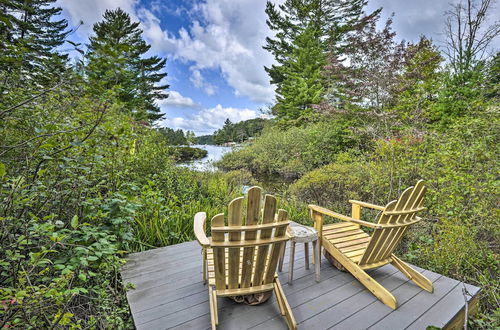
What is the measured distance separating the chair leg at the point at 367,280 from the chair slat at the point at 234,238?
1.09 meters

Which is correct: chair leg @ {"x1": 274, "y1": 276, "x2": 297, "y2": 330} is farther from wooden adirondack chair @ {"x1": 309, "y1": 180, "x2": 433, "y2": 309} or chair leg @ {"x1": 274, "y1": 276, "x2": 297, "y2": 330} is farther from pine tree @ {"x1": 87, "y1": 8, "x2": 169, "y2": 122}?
pine tree @ {"x1": 87, "y1": 8, "x2": 169, "y2": 122}

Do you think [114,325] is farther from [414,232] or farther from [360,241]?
[414,232]

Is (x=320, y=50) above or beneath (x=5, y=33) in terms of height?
above

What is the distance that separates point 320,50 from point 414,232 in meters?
11.9

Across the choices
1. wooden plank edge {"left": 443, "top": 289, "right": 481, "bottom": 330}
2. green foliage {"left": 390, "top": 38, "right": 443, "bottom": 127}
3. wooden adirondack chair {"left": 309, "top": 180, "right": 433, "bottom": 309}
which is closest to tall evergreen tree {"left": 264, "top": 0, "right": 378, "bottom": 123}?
green foliage {"left": 390, "top": 38, "right": 443, "bottom": 127}

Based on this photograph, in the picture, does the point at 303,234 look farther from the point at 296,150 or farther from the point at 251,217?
the point at 296,150

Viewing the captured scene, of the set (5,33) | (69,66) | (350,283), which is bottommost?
(350,283)

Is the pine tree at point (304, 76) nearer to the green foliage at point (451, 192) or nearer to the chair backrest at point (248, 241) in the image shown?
the green foliage at point (451, 192)

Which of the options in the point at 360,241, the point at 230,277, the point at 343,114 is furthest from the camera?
the point at 343,114

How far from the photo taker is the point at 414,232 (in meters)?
3.37

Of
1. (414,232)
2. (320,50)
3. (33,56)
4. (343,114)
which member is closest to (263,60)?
(320,50)

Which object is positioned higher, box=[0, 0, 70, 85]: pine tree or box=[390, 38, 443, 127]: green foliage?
box=[390, 38, 443, 127]: green foliage

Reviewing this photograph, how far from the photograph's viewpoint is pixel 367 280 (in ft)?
6.45

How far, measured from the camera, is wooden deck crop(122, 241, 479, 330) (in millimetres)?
1637
